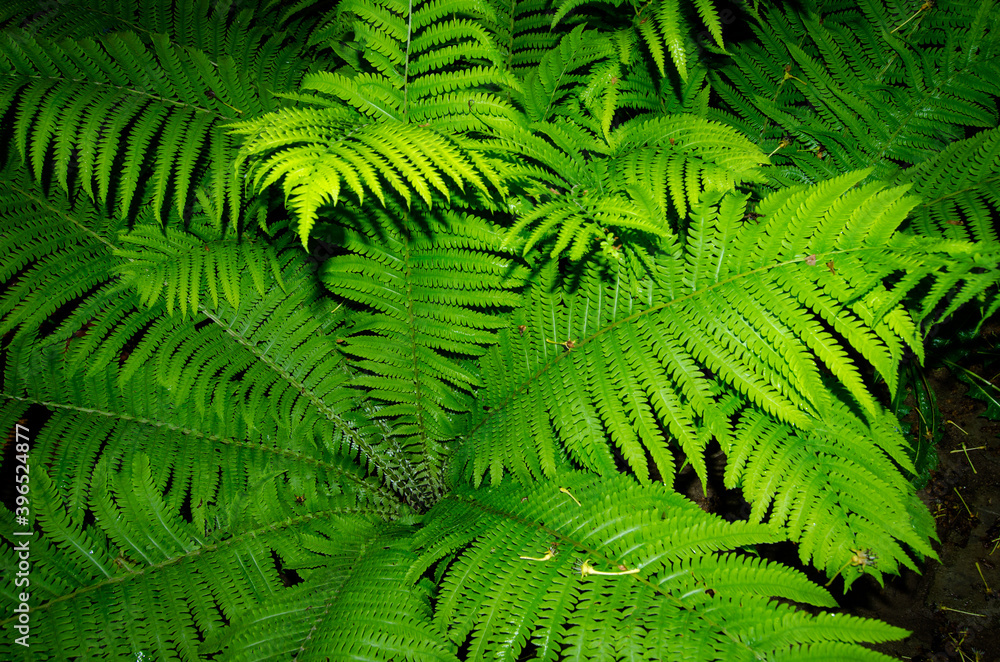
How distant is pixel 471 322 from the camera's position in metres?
1.96

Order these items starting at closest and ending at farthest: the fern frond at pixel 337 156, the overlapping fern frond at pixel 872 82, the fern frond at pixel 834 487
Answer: the fern frond at pixel 337 156 → the fern frond at pixel 834 487 → the overlapping fern frond at pixel 872 82

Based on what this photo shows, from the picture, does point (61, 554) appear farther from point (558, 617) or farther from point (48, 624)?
point (558, 617)

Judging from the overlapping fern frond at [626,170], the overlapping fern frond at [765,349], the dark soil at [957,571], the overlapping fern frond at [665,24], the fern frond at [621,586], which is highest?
the overlapping fern frond at [665,24]

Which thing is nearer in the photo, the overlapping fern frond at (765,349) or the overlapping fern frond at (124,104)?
the overlapping fern frond at (765,349)

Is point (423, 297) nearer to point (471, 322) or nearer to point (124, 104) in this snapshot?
point (471, 322)

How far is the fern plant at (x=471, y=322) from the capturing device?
51.8 inches

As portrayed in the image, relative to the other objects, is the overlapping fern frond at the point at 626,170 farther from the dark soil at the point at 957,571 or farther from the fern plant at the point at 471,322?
the dark soil at the point at 957,571

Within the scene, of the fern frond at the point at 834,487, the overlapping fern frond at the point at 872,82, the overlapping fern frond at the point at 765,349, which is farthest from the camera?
the overlapping fern frond at the point at 872,82

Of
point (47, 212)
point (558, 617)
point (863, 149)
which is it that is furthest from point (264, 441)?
point (863, 149)

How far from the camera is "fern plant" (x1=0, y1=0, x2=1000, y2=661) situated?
4.32 ft

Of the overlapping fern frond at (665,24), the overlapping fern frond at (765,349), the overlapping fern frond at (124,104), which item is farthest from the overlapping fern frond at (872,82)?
the overlapping fern frond at (124,104)

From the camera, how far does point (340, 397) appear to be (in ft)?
7.14

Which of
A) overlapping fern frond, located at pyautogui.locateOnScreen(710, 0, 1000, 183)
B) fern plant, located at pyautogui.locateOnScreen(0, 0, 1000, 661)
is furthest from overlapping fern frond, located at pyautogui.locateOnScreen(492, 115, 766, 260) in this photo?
overlapping fern frond, located at pyautogui.locateOnScreen(710, 0, 1000, 183)

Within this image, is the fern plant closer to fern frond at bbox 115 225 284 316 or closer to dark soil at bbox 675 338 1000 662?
fern frond at bbox 115 225 284 316
